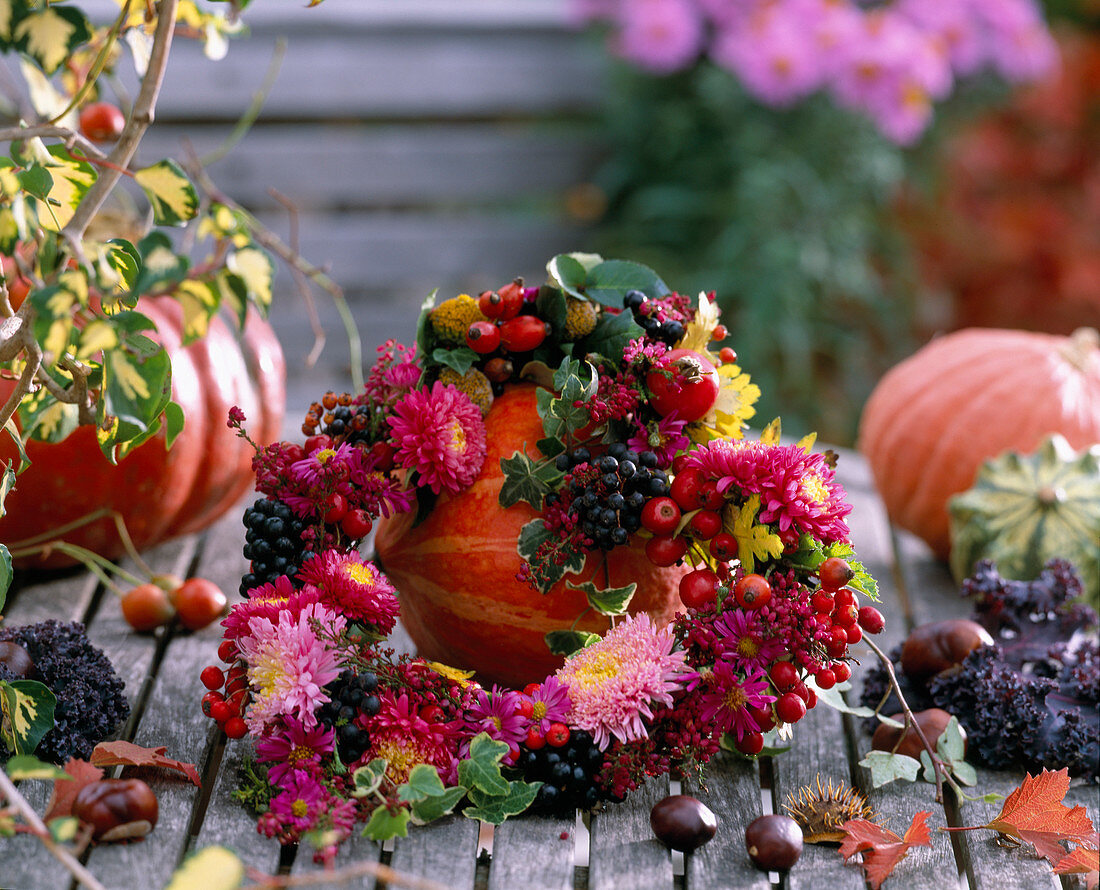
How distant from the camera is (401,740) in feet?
3.62

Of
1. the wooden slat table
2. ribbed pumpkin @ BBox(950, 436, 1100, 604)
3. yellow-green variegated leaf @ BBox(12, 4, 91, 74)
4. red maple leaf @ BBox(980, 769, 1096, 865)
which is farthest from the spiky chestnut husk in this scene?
yellow-green variegated leaf @ BBox(12, 4, 91, 74)

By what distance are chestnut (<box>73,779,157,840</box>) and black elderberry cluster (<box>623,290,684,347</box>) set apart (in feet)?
2.23

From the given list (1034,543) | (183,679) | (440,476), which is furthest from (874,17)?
(183,679)

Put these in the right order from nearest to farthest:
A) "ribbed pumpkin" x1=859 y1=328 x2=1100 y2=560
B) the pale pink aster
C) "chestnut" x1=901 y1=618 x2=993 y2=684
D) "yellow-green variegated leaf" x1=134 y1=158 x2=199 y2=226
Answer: "yellow-green variegated leaf" x1=134 y1=158 x2=199 y2=226
"chestnut" x1=901 y1=618 x2=993 y2=684
"ribbed pumpkin" x1=859 y1=328 x2=1100 y2=560
the pale pink aster

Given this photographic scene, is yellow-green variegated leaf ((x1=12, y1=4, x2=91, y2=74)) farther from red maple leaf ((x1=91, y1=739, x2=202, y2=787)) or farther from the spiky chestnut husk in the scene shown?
the spiky chestnut husk

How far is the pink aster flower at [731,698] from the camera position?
109 centimetres

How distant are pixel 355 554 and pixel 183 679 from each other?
353mm

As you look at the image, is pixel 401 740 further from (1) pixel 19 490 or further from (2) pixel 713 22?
(2) pixel 713 22

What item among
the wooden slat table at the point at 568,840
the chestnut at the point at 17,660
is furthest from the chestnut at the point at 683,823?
the chestnut at the point at 17,660

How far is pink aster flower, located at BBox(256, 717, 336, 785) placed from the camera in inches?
43.0

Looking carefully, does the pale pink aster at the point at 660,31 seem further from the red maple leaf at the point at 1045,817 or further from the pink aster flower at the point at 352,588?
the red maple leaf at the point at 1045,817

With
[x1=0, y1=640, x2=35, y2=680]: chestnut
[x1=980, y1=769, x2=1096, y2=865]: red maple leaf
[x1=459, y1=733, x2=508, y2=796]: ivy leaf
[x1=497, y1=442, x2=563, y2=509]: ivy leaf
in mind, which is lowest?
[x1=459, y1=733, x2=508, y2=796]: ivy leaf

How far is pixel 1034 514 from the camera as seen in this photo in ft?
5.23

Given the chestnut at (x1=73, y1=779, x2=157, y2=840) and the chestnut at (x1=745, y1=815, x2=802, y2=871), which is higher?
the chestnut at (x1=745, y1=815, x2=802, y2=871)
